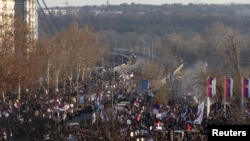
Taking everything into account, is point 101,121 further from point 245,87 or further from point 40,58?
point 40,58

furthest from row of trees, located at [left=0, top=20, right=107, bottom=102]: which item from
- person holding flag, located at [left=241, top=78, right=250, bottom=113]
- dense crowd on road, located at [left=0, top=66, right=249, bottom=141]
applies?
person holding flag, located at [left=241, top=78, right=250, bottom=113]

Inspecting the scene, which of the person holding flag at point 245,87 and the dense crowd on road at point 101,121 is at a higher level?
the person holding flag at point 245,87

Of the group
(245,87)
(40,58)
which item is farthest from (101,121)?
(40,58)

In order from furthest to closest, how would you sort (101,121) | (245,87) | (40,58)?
A: (40,58), (101,121), (245,87)

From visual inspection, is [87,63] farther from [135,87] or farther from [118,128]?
[118,128]

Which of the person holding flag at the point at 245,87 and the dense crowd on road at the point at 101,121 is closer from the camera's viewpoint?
the dense crowd on road at the point at 101,121

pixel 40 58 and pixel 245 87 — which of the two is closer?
pixel 245 87

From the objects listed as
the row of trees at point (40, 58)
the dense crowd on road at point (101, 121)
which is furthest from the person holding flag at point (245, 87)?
the row of trees at point (40, 58)

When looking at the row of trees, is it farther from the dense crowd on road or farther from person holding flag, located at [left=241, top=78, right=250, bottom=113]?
person holding flag, located at [left=241, top=78, right=250, bottom=113]

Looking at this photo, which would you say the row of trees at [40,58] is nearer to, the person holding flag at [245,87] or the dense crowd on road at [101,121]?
the dense crowd on road at [101,121]
